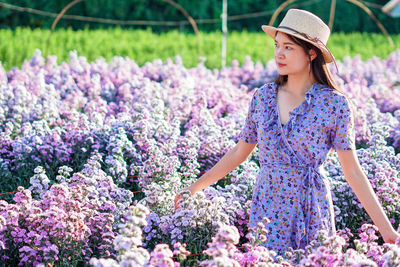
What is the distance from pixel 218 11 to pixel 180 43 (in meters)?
11.7

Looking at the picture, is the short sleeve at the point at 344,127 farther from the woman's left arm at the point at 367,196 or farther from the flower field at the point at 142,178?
the flower field at the point at 142,178

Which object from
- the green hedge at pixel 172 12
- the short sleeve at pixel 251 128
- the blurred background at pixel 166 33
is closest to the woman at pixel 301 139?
the short sleeve at pixel 251 128

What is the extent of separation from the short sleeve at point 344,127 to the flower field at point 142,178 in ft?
1.44

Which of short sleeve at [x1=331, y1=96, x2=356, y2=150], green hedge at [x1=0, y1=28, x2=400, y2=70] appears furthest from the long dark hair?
green hedge at [x1=0, y1=28, x2=400, y2=70]

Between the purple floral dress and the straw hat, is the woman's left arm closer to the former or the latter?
the purple floral dress

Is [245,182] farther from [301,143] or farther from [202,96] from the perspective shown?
[202,96]

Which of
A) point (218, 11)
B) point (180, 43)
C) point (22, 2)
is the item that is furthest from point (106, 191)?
point (218, 11)

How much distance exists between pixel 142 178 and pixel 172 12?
2158 cm

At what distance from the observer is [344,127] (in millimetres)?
2889

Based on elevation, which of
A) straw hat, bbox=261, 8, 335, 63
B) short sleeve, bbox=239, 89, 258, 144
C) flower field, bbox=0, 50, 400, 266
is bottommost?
flower field, bbox=0, 50, 400, 266

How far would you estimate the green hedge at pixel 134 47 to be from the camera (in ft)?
33.3

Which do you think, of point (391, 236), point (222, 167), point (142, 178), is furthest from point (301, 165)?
point (142, 178)

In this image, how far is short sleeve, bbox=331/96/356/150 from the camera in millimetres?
2875

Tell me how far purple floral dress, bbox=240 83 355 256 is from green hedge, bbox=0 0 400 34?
18679mm
